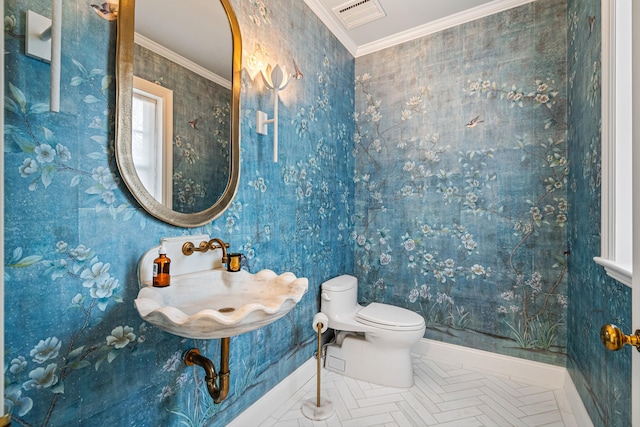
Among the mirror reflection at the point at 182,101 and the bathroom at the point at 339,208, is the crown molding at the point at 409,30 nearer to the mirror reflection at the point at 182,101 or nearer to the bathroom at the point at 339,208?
the bathroom at the point at 339,208

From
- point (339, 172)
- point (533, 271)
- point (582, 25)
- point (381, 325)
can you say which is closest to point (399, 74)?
point (339, 172)

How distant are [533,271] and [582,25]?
1.41 metres

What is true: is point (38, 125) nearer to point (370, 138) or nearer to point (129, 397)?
point (129, 397)

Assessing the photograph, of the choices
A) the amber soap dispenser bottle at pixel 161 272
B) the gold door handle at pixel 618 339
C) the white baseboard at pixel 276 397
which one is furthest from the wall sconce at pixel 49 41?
the white baseboard at pixel 276 397

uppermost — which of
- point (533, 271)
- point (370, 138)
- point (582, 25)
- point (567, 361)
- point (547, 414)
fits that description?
point (582, 25)

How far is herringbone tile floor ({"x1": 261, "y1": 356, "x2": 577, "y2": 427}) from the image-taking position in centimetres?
154

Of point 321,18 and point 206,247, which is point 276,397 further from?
point 321,18

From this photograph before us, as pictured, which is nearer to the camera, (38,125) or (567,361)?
(38,125)

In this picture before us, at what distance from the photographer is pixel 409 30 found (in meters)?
2.25

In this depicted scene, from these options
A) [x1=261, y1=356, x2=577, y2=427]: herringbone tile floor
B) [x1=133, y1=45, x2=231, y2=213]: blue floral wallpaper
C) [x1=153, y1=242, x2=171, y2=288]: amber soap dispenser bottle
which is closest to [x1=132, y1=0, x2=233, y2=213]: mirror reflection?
[x1=133, y1=45, x2=231, y2=213]: blue floral wallpaper

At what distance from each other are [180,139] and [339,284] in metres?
1.38

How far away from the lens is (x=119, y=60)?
96cm

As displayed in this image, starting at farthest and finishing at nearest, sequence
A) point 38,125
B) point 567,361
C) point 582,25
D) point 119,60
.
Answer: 1. point 567,361
2. point 582,25
3. point 119,60
4. point 38,125

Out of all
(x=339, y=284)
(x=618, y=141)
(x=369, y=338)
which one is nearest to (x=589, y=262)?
(x=618, y=141)
